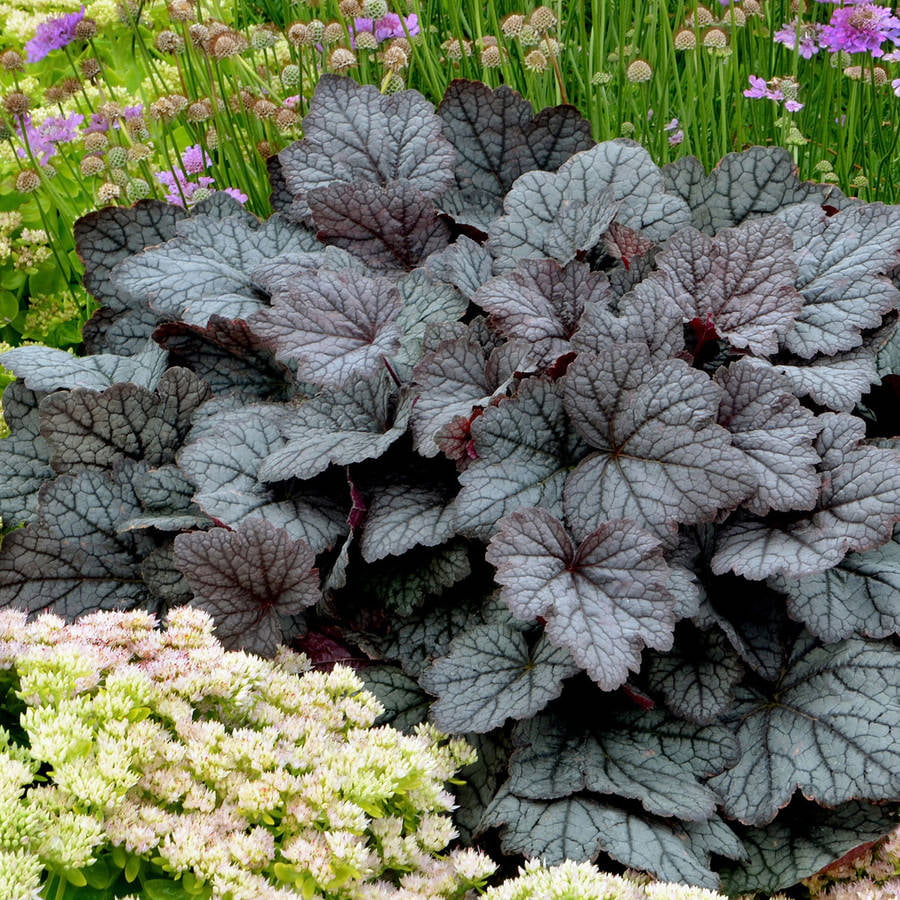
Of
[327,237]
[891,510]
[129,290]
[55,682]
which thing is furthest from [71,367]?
[891,510]

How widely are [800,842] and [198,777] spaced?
1.06m

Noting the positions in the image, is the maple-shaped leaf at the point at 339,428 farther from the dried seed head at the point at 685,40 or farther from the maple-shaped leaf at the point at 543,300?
the dried seed head at the point at 685,40

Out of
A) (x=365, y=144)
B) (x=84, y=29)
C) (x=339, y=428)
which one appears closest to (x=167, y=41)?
(x=84, y=29)

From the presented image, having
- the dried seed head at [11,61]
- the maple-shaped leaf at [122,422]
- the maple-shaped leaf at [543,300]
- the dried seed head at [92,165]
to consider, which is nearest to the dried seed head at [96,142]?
the dried seed head at [92,165]

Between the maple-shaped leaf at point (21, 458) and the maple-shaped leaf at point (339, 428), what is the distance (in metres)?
0.62

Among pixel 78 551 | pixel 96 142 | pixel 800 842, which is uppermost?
pixel 96 142

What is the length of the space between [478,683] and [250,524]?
1.64ft

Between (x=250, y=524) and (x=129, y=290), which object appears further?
(x=129, y=290)

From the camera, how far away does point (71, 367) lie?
2.46 m

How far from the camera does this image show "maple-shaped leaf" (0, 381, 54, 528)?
7.88 ft

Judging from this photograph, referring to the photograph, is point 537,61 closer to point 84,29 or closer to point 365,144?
point 365,144

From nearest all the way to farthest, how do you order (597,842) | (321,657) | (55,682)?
(55,682), (597,842), (321,657)

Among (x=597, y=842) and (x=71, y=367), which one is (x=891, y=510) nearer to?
(x=597, y=842)

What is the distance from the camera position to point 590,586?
1824 millimetres
